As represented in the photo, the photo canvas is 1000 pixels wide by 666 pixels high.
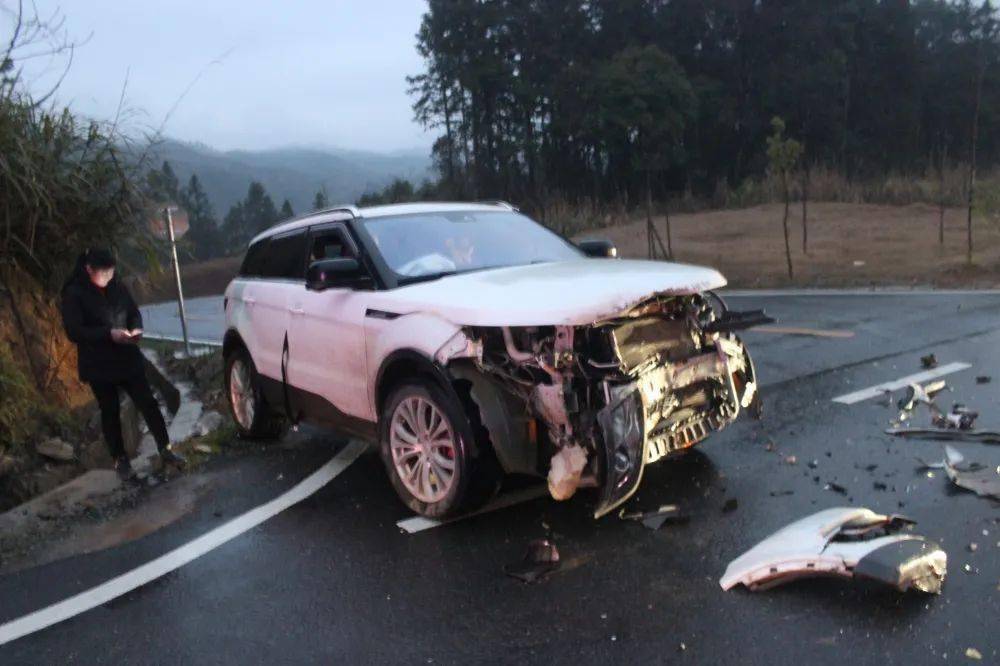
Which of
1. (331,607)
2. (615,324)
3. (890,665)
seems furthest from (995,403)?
(331,607)

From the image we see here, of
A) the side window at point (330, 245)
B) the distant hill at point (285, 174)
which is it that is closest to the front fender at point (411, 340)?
the side window at point (330, 245)

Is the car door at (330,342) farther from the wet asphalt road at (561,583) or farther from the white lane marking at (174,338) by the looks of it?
the white lane marking at (174,338)

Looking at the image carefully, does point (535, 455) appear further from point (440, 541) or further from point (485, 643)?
point (485, 643)

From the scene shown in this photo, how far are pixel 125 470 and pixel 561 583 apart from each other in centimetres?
380

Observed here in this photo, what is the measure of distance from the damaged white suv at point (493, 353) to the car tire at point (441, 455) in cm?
1

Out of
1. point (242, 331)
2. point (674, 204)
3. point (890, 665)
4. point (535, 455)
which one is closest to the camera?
point (890, 665)

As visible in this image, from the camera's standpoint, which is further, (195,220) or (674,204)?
(195,220)

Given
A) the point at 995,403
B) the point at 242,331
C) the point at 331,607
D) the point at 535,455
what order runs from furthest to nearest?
the point at 242,331, the point at 995,403, the point at 535,455, the point at 331,607

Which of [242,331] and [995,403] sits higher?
[242,331]

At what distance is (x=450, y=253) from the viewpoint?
5711 millimetres

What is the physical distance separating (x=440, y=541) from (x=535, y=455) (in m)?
0.69

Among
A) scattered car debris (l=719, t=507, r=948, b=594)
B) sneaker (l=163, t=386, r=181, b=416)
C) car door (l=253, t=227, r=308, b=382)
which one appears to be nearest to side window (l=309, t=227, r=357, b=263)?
car door (l=253, t=227, r=308, b=382)

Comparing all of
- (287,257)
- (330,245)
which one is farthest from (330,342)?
(287,257)

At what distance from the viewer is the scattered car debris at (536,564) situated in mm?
4098
